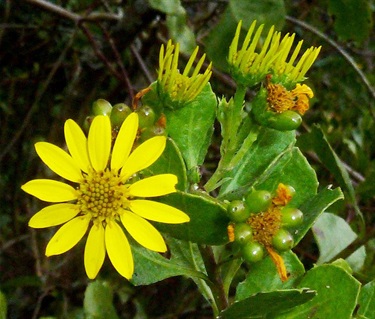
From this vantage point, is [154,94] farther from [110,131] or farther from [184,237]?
[184,237]

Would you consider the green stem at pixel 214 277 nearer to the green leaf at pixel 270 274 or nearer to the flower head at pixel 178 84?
the green leaf at pixel 270 274

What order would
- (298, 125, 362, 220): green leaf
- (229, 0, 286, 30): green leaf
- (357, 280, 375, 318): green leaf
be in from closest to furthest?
(357, 280, 375, 318): green leaf
(298, 125, 362, 220): green leaf
(229, 0, 286, 30): green leaf

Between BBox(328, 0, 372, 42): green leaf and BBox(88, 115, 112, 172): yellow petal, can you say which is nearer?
BBox(88, 115, 112, 172): yellow petal

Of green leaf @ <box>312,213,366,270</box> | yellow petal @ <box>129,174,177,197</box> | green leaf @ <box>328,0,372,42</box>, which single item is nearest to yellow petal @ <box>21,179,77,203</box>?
yellow petal @ <box>129,174,177,197</box>

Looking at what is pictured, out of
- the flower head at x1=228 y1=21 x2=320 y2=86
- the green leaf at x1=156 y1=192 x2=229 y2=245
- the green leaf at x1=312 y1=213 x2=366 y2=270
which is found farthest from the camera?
the green leaf at x1=312 y1=213 x2=366 y2=270

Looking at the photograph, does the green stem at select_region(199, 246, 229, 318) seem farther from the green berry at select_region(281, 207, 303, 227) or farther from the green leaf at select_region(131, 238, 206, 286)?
the green berry at select_region(281, 207, 303, 227)

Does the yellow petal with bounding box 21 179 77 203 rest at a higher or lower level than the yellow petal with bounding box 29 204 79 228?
higher

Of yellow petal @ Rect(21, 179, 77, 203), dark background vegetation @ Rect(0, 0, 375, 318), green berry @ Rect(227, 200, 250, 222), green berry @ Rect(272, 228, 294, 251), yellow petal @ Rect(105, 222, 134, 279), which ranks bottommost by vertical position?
dark background vegetation @ Rect(0, 0, 375, 318)

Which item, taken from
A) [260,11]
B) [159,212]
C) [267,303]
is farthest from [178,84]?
[260,11]
